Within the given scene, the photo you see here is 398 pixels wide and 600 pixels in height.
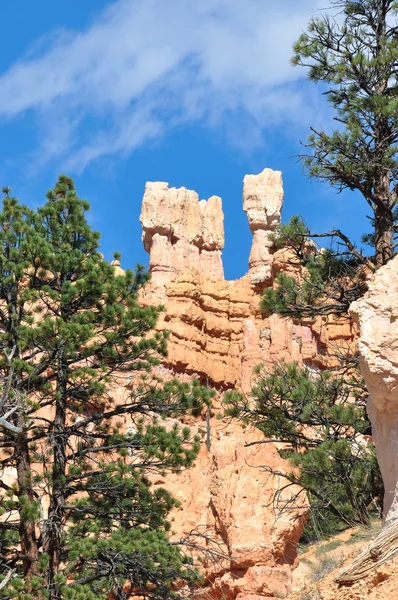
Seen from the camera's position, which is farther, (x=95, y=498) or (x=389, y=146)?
(x=95, y=498)

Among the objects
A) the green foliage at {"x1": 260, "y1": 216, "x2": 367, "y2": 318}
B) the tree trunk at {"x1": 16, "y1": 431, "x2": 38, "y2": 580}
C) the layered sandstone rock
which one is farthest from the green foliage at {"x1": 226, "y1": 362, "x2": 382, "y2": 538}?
the layered sandstone rock

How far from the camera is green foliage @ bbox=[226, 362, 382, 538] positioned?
39.8 ft

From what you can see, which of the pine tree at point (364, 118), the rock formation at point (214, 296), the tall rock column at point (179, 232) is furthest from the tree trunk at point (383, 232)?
the tall rock column at point (179, 232)

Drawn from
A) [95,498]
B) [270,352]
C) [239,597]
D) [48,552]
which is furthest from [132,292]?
[270,352]

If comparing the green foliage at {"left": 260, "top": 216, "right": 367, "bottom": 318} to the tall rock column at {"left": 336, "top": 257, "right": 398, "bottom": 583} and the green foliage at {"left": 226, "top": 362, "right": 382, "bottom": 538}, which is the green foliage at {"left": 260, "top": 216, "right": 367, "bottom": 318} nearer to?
the green foliage at {"left": 226, "top": 362, "right": 382, "bottom": 538}

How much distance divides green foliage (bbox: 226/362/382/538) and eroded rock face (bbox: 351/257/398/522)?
4323mm

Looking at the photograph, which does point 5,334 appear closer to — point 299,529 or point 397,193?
point 397,193

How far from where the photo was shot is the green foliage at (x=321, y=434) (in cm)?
1212

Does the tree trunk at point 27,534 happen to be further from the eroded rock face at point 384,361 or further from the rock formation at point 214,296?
the rock formation at point 214,296

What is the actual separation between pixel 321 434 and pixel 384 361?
6454mm

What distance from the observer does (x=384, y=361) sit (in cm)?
670

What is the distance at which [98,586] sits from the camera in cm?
1300

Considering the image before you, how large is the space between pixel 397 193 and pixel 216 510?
9769 millimetres

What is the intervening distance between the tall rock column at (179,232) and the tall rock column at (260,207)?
8.77ft
